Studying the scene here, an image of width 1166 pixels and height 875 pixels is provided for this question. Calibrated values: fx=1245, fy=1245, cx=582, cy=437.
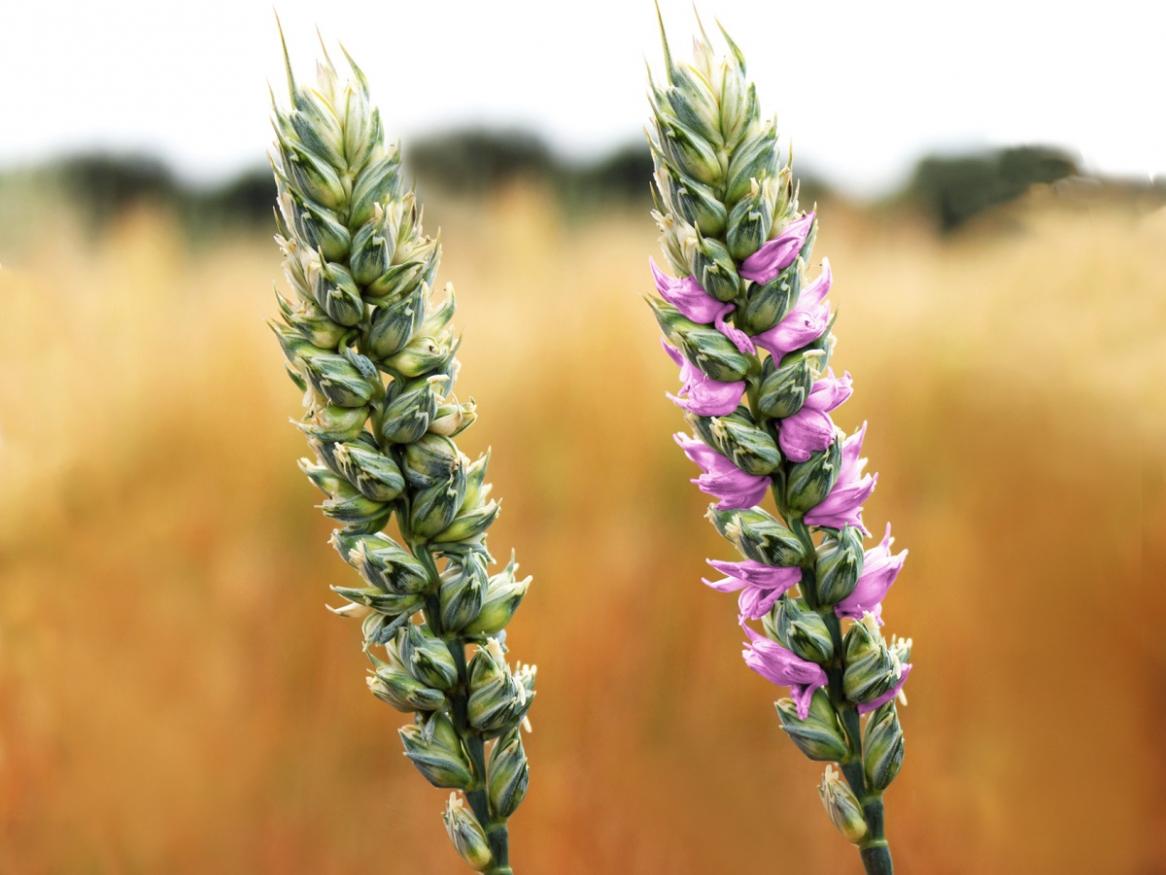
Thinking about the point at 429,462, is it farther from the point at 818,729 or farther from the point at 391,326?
the point at 818,729

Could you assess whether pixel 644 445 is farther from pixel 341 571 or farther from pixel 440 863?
pixel 440 863

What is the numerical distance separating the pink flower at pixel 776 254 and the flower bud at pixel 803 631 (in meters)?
0.45

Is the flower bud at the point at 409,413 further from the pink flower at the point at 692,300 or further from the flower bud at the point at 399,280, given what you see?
the pink flower at the point at 692,300

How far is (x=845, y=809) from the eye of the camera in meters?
1.73

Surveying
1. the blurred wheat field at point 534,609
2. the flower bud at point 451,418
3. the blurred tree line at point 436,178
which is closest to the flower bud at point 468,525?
the flower bud at point 451,418

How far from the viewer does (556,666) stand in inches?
108

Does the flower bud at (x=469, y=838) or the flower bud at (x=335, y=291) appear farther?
the flower bud at (x=469, y=838)

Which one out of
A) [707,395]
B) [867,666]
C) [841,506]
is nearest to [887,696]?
[867,666]

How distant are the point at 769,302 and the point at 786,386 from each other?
0.37 feet

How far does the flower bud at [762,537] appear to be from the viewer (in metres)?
1.64

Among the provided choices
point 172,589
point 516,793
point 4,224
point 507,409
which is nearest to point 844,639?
point 516,793

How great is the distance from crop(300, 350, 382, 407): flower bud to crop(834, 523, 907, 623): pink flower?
2.29 feet

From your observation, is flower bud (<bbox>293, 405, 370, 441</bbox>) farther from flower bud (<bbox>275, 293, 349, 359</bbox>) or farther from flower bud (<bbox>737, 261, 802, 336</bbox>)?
flower bud (<bbox>737, 261, 802, 336</bbox>)

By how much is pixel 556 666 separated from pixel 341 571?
514 millimetres
